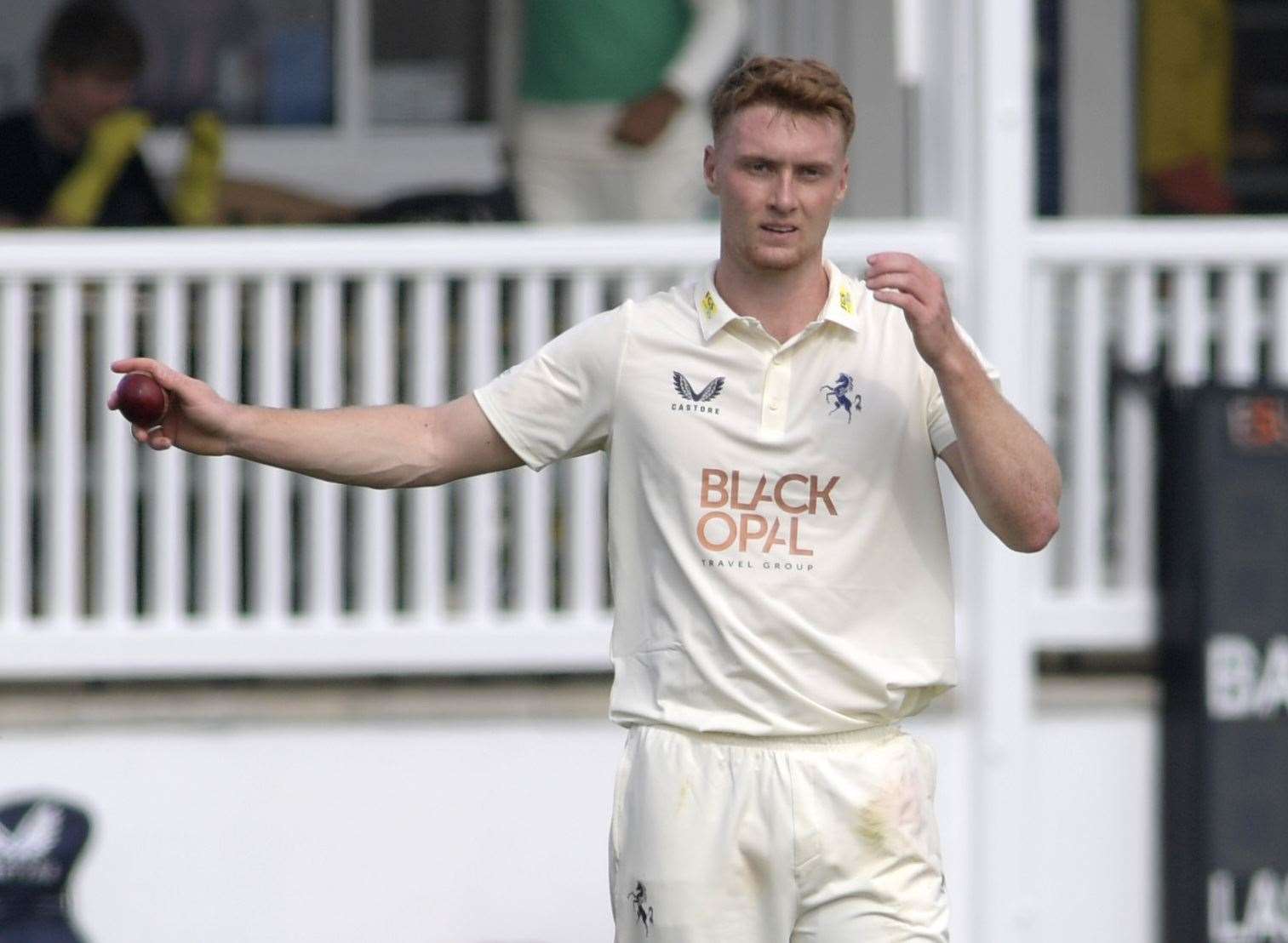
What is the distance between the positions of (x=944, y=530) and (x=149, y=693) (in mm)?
3565

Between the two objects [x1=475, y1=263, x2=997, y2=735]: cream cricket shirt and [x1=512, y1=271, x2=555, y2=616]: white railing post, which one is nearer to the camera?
[x1=475, y1=263, x2=997, y2=735]: cream cricket shirt

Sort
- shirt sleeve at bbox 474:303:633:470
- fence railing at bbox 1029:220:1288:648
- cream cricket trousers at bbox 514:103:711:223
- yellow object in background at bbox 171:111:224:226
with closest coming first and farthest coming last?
1. shirt sleeve at bbox 474:303:633:470
2. fence railing at bbox 1029:220:1288:648
3. cream cricket trousers at bbox 514:103:711:223
4. yellow object in background at bbox 171:111:224:226

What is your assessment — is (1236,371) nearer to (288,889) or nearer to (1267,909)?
(1267,909)

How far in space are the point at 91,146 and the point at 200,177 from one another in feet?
1.37

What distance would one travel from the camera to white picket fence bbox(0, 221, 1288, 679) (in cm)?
634

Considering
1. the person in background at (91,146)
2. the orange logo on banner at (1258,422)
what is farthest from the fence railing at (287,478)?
the orange logo on banner at (1258,422)

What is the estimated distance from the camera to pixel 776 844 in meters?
3.38

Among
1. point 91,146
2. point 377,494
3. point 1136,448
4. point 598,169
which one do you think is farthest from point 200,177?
point 1136,448

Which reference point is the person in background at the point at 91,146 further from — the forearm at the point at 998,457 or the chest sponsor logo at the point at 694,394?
the forearm at the point at 998,457

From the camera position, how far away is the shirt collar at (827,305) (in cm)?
344

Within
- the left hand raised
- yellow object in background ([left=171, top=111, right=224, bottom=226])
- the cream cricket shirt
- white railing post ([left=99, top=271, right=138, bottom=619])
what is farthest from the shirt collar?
yellow object in background ([left=171, top=111, right=224, bottom=226])

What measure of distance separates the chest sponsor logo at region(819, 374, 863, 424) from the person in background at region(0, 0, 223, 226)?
4099 mm

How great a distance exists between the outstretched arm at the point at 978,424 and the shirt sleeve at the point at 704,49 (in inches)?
141

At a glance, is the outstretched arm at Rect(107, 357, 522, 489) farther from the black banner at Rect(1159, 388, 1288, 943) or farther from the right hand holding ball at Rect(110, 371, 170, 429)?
the black banner at Rect(1159, 388, 1288, 943)
